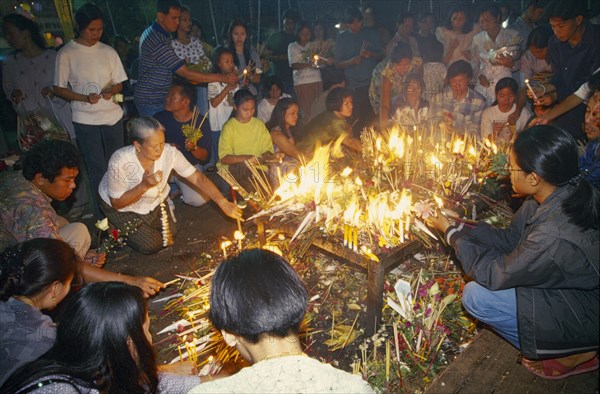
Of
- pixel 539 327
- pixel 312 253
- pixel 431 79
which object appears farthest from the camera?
pixel 431 79

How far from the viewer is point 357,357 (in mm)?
3418

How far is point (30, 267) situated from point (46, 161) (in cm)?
146

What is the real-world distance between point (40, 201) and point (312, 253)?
3064 mm

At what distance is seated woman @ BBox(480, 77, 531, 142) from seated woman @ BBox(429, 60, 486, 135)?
219mm

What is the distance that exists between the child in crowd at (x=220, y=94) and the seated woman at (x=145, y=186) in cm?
211

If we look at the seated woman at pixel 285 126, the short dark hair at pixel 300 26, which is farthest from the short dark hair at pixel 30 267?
the short dark hair at pixel 300 26

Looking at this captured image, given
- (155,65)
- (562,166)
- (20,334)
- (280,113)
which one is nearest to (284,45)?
(280,113)

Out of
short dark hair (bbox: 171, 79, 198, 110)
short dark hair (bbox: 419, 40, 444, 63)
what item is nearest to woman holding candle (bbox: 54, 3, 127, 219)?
short dark hair (bbox: 171, 79, 198, 110)

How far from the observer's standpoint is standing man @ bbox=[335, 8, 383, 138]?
8.94 metres

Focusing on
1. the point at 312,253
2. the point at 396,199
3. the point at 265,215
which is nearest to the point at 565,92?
the point at 396,199

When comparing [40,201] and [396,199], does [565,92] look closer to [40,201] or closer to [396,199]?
[396,199]

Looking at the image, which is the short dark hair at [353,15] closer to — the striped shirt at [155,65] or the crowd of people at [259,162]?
the crowd of people at [259,162]

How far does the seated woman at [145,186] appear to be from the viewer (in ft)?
14.6

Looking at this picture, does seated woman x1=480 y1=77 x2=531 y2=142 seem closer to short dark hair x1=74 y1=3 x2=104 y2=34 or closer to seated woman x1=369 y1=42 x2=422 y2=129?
seated woman x1=369 y1=42 x2=422 y2=129
